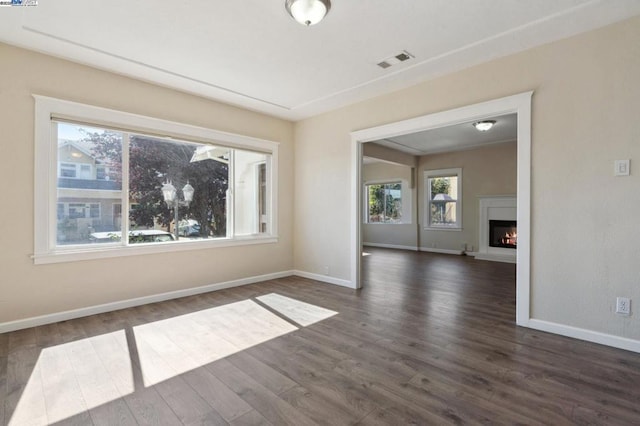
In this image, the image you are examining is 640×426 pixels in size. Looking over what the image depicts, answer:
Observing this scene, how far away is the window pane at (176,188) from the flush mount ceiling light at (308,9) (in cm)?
263

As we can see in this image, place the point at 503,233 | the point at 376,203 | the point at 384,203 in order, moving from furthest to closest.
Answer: the point at 376,203, the point at 384,203, the point at 503,233

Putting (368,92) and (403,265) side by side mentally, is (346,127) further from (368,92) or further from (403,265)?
(403,265)

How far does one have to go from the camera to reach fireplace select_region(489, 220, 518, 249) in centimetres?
736

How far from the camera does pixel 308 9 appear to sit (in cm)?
231

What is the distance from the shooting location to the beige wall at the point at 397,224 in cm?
A: 903

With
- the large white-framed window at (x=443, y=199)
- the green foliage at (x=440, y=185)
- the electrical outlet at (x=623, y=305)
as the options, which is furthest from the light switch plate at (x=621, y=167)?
the green foliage at (x=440, y=185)

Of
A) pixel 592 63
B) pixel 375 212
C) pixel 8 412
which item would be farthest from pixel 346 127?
pixel 375 212

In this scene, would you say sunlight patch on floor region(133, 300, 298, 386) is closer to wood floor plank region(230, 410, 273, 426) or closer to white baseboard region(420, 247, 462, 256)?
wood floor plank region(230, 410, 273, 426)

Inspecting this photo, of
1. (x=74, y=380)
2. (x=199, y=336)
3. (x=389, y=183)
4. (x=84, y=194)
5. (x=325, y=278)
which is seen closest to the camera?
(x=74, y=380)

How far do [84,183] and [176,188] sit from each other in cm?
104

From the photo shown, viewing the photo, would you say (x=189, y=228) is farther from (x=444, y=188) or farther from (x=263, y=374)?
(x=444, y=188)

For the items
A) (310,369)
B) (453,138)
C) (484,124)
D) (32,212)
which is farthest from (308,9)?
(453,138)

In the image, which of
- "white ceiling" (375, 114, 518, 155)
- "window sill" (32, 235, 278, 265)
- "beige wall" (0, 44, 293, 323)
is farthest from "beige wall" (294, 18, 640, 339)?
"beige wall" (0, 44, 293, 323)

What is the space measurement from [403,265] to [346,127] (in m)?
3.44
